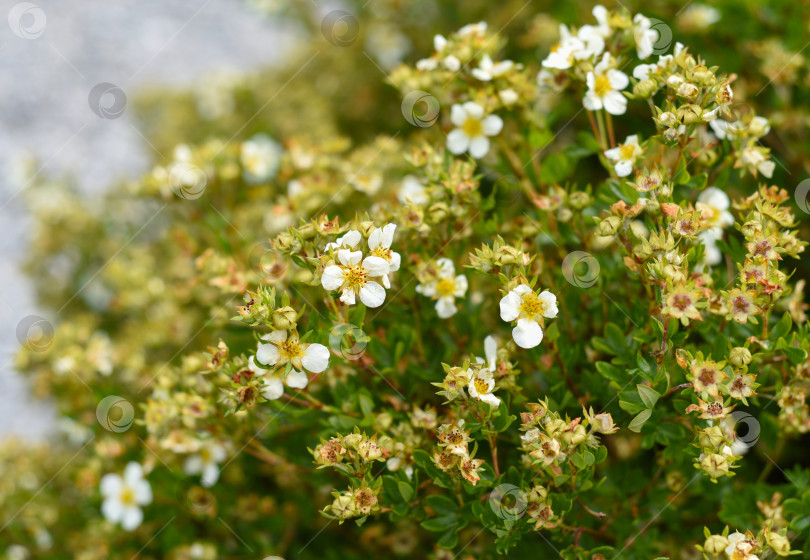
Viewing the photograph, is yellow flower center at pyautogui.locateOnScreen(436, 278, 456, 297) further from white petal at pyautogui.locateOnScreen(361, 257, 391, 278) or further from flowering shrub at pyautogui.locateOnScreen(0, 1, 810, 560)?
white petal at pyautogui.locateOnScreen(361, 257, 391, 278)

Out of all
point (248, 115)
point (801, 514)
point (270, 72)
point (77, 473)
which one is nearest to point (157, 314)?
point (77, 473)

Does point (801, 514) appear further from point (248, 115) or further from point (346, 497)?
point (248, 115)

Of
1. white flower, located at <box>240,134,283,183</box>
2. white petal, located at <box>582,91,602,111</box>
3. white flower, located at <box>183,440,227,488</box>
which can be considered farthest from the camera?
white flower, located at <box>240,134,283,183</box>

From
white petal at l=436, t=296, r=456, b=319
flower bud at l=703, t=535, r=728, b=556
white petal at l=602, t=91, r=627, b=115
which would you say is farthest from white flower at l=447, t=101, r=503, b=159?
flower bud at l=703, t=535, r=728, b=556

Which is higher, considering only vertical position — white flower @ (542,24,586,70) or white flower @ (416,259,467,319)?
white flower @ (542,24,586,70)

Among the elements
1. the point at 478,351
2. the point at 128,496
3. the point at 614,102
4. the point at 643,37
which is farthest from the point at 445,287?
the point at 128,496

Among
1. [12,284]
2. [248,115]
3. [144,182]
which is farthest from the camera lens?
[12,284]

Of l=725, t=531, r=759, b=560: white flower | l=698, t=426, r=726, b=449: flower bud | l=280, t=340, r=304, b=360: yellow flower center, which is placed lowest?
l=725, t=531, r=759, b=560: white flower
